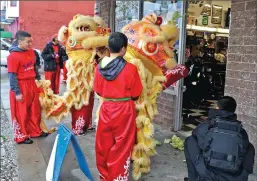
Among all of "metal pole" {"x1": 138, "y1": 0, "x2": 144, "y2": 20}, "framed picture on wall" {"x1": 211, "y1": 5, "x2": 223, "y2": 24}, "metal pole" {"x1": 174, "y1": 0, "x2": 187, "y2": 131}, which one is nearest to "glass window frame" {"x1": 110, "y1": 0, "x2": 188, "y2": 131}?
"metal pole" {"x1": 174, "y1": 0, "x2": 187, "y2": 131}

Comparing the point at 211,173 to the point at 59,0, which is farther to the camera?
the point at 59,0

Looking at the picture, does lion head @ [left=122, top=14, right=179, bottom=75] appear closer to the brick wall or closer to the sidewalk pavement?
the brick wall

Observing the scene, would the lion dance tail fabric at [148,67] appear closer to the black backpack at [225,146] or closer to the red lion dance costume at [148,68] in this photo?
the red lion dance costume at [148,68]

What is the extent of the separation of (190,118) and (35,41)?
15.2m

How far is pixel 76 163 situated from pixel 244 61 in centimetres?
257

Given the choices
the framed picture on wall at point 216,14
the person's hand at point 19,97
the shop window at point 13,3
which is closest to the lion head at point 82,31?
the person's hand at point 19,97

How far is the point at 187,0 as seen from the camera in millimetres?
5539

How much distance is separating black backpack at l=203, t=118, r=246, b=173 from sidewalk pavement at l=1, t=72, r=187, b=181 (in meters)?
1.64

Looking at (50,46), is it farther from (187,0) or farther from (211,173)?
(211,173)

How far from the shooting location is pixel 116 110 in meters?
3.41

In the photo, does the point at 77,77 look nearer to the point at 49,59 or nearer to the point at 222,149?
the point at 222,149

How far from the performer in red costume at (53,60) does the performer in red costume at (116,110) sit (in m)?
5.55

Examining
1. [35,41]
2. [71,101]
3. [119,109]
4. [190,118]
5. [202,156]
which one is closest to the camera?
[202,156]

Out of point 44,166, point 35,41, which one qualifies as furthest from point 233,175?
point 35,41
